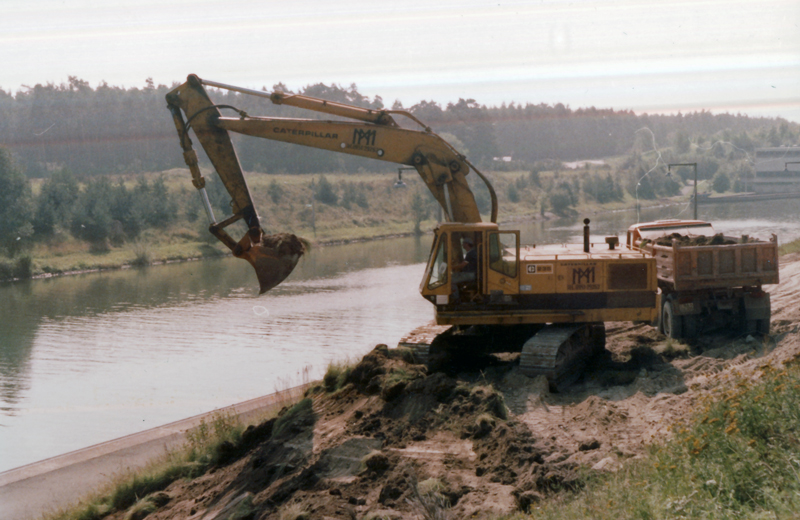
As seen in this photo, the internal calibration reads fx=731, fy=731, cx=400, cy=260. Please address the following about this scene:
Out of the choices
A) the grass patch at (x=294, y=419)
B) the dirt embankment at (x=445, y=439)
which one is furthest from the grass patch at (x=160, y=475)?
the grass patch at (x=294, y=419)

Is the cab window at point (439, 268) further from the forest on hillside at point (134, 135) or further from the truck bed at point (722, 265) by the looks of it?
the forest on hillside at point (134, 135)

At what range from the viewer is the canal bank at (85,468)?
11605 millimetres

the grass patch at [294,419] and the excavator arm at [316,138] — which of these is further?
the excavator arm at [316,138]

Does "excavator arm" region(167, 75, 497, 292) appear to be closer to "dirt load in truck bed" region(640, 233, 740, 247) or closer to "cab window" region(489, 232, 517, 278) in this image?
A: "cab window" region(489, 232, 517, 278)

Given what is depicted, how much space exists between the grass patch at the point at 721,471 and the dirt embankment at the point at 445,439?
0.79m

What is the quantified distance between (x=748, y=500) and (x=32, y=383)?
19.0 m

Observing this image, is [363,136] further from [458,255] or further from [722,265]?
[722,265]

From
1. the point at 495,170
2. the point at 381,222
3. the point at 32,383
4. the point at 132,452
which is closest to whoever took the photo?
the point at 132,452

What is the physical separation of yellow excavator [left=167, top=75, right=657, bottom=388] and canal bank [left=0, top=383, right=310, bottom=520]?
13.9 ft

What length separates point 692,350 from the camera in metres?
15.3

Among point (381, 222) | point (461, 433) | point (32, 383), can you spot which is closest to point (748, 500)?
point (461, 433)

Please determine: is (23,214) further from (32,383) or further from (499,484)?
(499,484)

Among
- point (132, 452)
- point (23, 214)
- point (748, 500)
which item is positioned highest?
point (23, 214)

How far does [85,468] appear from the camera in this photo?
1292 centimetres
